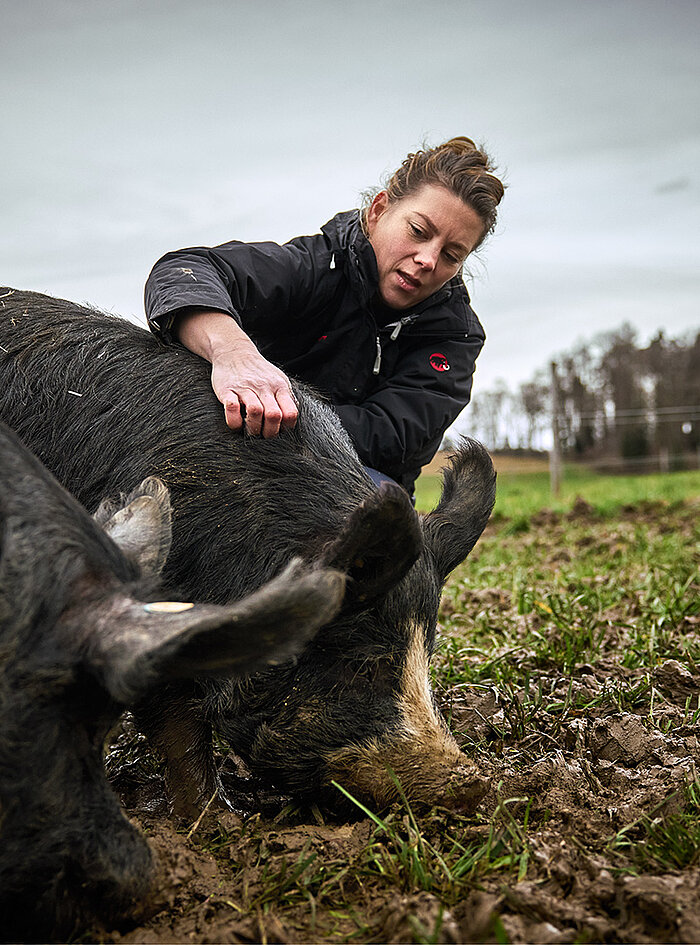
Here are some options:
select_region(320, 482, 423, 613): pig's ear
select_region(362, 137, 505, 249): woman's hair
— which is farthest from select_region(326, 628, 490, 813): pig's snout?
select_region(362, 137, 505, 249): woman's hair

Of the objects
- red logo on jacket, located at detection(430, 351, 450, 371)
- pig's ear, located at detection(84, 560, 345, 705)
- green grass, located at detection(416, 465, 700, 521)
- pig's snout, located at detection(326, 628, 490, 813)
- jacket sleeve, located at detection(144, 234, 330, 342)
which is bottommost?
pig's snout, located at detection(326, 628, 490, 813)

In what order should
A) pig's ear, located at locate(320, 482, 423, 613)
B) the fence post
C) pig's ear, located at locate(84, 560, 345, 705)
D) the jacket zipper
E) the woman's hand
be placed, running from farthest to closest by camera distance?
the fence post, the jacket zipper, the woman's hand, pig's ear, located at locate(320, 482, 423, 613), pig's ear, located at locate(84, 560, 345, 705)

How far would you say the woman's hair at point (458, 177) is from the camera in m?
4.10

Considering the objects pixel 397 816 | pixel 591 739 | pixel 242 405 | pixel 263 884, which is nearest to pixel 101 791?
pixel 263 884

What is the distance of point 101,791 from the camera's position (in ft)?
6.79

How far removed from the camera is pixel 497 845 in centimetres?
241

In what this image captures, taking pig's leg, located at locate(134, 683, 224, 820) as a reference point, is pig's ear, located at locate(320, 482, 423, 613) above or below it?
above

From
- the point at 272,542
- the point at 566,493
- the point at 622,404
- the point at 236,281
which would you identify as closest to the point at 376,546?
the point at 272,542

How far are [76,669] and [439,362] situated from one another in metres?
2.91

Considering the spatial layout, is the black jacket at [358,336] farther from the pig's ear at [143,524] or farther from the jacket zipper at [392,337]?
the pig's ear at [143,524]

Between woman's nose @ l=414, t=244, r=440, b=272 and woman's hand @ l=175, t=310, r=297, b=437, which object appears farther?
woman's nose @ l=414, t=244, r=440, b=272

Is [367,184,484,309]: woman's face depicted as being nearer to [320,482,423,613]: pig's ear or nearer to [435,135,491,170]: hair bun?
[435,135,491,170]: hair bun

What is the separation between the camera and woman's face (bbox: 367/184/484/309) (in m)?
4.06

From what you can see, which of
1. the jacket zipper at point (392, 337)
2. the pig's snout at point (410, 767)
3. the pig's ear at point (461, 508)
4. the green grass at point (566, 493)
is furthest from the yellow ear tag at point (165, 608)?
the jacket zipper at point (392, 337)
